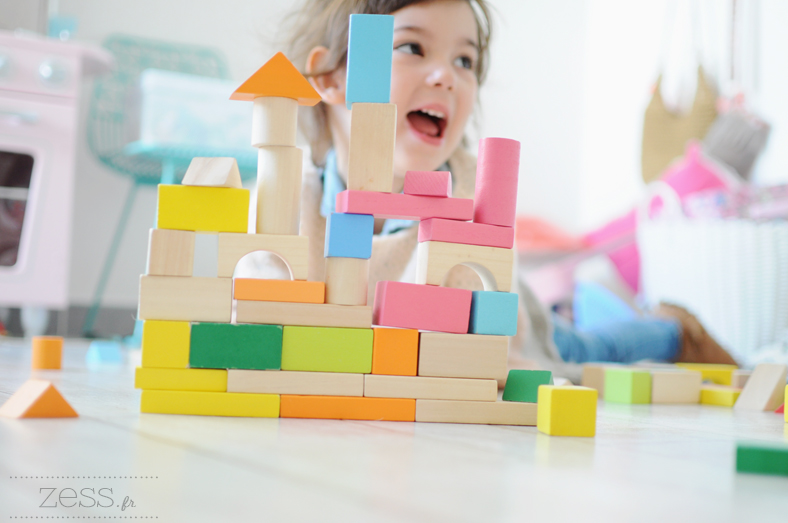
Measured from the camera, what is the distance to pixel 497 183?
692 mm

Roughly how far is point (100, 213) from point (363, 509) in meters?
2.41

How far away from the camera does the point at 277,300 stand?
651mm

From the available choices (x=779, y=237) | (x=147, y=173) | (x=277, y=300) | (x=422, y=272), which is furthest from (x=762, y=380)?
(x=147, y=173)

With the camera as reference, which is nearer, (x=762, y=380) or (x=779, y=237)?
(x=762, y=380)

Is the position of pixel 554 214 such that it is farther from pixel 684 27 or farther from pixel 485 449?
pixel 485 449

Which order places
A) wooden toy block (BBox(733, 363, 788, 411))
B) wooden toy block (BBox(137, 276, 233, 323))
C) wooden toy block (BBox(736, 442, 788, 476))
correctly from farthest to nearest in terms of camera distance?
wooden toy block (BBox(733, 363, 788, 411)) → wooden toy block (BBox(137, 276, 233, 323)) → wooden toy block (BBox(736, 442, 788, 476))

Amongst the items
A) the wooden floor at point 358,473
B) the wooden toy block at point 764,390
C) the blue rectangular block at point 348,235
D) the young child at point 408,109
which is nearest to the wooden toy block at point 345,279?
the blue rectangular block at point 348,235

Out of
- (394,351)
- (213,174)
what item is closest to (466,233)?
(394,351)

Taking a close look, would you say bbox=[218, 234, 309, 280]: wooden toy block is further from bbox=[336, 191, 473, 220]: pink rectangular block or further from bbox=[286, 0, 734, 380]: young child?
bbox=[286, 0, 734, 380]: young child

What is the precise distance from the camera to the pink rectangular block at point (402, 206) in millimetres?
653

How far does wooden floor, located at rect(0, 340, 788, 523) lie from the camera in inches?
13.6

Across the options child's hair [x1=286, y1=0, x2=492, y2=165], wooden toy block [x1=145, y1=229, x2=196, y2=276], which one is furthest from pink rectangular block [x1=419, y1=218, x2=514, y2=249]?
child's hair [x1=286, y1=0, x2=492, y2=165]

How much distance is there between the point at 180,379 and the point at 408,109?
682 mm

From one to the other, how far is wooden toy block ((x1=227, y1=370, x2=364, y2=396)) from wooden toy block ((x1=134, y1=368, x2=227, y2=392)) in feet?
0.04
